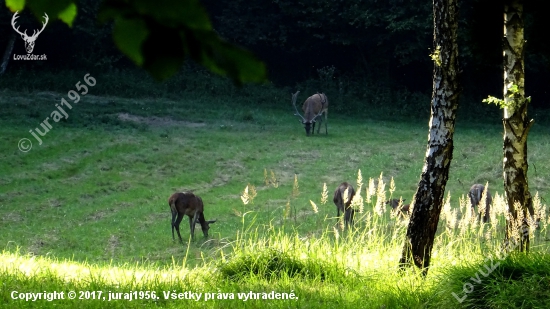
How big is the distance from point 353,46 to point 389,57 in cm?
162

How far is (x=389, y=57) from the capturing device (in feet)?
99.3

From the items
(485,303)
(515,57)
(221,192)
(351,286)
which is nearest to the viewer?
(485,303)

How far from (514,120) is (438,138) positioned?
2.83ft

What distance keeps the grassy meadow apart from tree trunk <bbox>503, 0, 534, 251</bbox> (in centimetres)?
20

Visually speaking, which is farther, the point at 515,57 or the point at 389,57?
the point at 389,57

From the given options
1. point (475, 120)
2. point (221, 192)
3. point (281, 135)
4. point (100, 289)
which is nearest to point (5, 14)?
point (281, 135)

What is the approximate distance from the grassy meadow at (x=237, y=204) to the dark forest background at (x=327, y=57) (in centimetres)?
82

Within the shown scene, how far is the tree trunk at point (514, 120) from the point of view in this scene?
20.4 feet

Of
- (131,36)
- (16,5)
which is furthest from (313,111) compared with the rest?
(131,36)

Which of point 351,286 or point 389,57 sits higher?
point 389,57

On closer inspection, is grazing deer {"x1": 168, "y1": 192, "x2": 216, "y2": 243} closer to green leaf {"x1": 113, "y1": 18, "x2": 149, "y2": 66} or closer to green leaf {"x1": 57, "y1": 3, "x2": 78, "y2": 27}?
green leaf {"x1": 57, "y1": 3, "x2": 78, "y2": 27}

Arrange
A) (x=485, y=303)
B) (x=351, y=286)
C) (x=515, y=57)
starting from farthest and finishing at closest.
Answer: (x=515, y=57) < (x=351, y=286) < (x=485, y=303)

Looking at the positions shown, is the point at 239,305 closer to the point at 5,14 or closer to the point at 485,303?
the point at 485,303

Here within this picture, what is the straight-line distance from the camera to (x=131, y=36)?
3.53 ft
